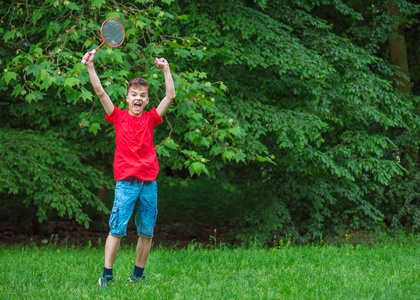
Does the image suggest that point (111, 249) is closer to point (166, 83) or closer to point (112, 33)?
point (166, 83)

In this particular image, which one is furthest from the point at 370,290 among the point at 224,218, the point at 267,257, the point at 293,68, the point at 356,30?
the point at 224,218

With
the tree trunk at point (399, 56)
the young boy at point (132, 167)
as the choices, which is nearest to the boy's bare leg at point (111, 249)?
the young boy at point (132, 167)

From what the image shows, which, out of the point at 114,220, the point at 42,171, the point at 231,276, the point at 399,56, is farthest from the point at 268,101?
the point at 114,220

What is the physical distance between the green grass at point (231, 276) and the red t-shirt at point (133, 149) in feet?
3.18

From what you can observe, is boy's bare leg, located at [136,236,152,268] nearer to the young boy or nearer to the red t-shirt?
the young boy

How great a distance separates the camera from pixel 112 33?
Answer: 5207mm

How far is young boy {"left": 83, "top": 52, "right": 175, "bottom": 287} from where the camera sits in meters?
4.32

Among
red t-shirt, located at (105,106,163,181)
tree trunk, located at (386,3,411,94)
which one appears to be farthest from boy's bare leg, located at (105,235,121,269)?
tree trunk, located at (386,3,411,94)

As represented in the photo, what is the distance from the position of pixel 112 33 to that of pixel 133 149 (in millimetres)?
1526

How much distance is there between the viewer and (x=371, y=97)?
8.54 metres

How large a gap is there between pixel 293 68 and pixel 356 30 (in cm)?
364

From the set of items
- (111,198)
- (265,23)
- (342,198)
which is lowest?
(111,198)

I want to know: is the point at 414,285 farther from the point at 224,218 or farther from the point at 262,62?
the point at 224,218

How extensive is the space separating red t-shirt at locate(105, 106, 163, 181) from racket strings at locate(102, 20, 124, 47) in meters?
1.06
